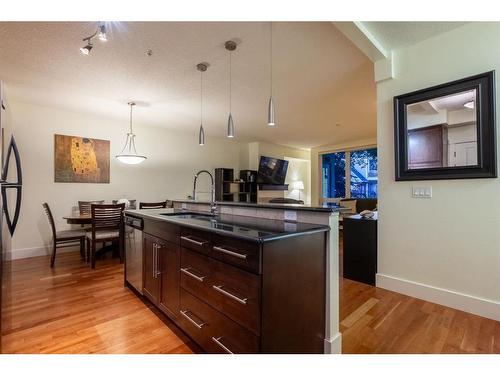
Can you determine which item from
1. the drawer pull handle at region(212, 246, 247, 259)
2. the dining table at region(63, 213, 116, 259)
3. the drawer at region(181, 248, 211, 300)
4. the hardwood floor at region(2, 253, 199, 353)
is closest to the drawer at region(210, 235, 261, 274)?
the drawer pull handle at region(212, 246, 247, 259)

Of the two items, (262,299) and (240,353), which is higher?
(262,299)

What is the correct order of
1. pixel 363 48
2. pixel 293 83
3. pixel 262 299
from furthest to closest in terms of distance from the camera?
pixel 293 83, pixel 363 48, pixel 262 299

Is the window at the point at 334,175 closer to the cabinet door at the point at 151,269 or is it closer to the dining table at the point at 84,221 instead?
the dining table at the point at 84,221

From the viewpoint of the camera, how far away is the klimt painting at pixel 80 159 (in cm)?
414

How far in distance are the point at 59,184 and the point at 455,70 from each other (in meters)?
5.55

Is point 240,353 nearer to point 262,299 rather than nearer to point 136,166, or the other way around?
point 262,299

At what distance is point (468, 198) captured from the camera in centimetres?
204

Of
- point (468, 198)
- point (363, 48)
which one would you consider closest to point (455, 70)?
point (363, 48)

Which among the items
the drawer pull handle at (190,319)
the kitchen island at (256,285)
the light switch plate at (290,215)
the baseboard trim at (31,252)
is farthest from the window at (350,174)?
the baseboard trim at (31,252)

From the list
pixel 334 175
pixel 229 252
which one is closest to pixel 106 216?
pixel 229 252

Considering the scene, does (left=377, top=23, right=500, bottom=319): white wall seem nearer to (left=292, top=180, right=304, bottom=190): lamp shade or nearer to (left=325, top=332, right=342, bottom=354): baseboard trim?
(left=325, top=332, right=342, bottom=354): baseboard trim

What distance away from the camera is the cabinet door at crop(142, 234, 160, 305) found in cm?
205

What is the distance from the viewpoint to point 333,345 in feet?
4.90

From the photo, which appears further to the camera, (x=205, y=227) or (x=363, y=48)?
(x=363, y=48)
